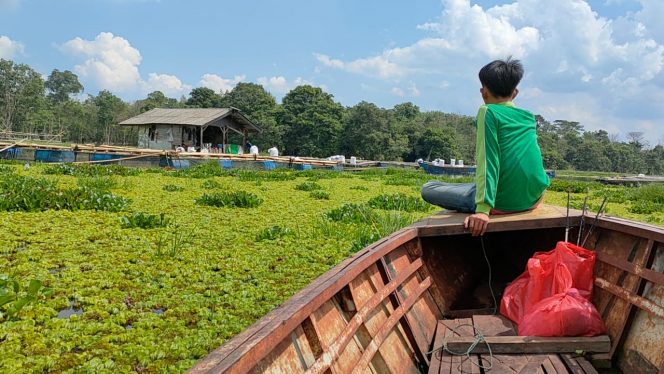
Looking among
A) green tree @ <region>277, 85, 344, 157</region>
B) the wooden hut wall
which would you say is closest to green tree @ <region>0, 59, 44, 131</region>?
green tree @ <region>277, 85, 344, 157</region>

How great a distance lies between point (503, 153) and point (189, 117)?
31.7 metres

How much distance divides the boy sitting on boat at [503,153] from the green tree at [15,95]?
232ft

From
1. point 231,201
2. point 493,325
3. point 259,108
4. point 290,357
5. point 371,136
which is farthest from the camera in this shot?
point 259,108

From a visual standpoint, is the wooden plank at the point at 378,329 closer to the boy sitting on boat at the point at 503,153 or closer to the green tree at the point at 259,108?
the boy sitting on boat at the point at 503,153

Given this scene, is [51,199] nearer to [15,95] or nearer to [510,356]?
[510,356]

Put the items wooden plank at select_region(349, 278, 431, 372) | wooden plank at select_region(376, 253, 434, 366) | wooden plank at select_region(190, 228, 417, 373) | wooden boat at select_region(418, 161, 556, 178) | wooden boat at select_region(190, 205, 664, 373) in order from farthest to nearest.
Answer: wooden boat at select_region(418, 161, 556, 178)
wooden plank at select_region(376, 253, 434, 366)
wooden plank at select_region(349, 278, 431, 372)
wooden boat at select_region(190, 205, 664, 373)
wooden plank at select_region(190, 228, 417, 373)

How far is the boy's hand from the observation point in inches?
127

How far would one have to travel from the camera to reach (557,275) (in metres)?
2.96

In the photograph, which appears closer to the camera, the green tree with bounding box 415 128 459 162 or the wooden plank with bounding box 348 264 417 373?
the wooden plank with bounding box 348 264 417 373

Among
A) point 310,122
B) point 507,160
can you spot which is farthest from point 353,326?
point 310,122

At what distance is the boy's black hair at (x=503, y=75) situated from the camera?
345 cm

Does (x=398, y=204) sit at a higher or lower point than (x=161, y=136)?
higher

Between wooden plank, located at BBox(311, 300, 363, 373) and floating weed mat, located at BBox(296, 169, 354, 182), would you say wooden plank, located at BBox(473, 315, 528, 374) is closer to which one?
wooden plank, located at BBox(311, 300, 363, 373)

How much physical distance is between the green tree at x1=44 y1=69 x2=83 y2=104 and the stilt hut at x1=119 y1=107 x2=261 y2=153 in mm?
91167
